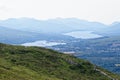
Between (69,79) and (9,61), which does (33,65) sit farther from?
(69,79)

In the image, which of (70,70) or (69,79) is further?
(70,70)

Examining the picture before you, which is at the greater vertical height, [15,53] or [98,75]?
[15,53]

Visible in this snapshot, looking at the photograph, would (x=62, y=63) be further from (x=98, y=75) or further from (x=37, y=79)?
(x=37, y=79)

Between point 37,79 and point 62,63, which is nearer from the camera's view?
point 37,79

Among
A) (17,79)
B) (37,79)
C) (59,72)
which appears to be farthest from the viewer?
(59,72)

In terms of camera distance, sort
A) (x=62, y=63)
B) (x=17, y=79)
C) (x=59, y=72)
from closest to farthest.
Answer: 1. (x=17, y=79)
2. (x=59, y=72)
3. (x=62, y=63)

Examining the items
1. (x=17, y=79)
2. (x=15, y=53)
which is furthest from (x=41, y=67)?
(x=17, y=79)

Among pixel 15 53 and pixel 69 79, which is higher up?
pixel 15 53

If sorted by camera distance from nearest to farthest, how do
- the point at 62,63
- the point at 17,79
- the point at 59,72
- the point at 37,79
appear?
the point at 17,79 < the point at 37,79 < the point at 59,72 < the point at 62,63

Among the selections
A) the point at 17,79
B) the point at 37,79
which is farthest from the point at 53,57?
the point at 17,79
